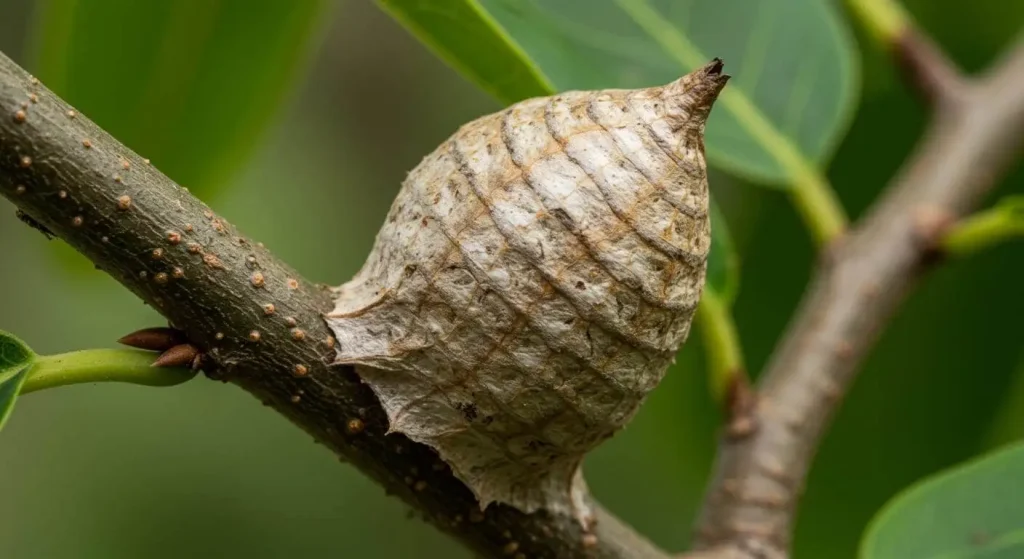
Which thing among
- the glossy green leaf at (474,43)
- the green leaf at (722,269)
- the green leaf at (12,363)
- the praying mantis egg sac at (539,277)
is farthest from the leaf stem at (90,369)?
the green leaf at (722,269)

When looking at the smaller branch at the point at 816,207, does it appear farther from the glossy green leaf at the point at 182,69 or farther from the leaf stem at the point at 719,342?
the glossy green leaf at the point at 182,69

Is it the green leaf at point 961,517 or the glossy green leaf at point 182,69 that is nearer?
the green leaf at point 961,517

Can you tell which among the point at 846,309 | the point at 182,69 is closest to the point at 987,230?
the point at 846,309

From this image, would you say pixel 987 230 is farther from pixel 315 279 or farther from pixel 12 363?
pixel 315 279

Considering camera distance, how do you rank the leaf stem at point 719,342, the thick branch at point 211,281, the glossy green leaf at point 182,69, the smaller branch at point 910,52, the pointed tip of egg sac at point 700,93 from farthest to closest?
the smaller branch at point 910,52
the glossy green leaf at point 182,69
the leaf stem at point 719,342
the pointed tip of egg sac at point 700,93
the thick branch at point 211,281

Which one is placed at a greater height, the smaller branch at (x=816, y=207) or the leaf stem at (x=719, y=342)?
the smaller branch at (x=816, y=207)

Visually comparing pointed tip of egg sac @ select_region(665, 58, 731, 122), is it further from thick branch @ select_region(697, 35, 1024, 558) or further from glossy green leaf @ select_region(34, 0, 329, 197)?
glossy green leaf @ select_region(34, 0, 329, 197)
